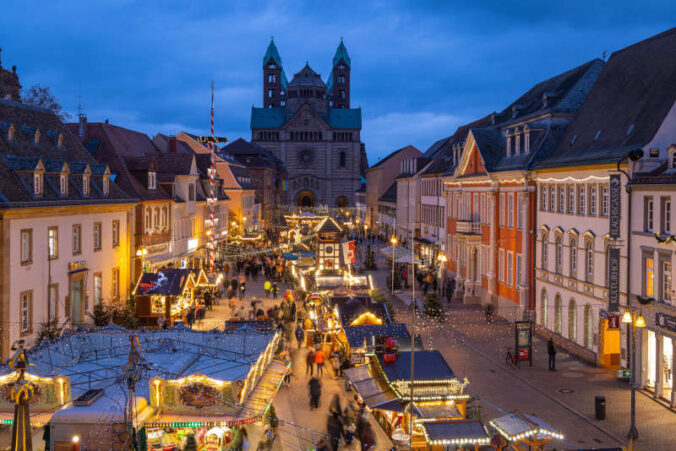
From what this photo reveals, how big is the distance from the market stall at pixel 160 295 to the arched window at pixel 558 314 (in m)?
16.0

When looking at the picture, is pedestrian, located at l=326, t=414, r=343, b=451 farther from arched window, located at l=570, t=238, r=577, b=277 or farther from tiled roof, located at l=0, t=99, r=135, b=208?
arched window, located at l=570, t=238, r=577, b=277

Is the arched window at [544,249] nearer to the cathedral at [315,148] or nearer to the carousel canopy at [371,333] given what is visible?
the carousel canopy at [371,333]

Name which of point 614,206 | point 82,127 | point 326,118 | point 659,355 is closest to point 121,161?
point 82,127

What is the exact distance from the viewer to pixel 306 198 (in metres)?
130

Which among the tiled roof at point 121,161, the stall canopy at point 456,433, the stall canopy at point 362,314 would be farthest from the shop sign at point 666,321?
the tiled roof at point 121,161

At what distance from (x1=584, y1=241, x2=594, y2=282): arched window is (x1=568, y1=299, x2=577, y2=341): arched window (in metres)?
1.64

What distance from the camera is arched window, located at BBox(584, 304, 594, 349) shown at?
2812 centimetres

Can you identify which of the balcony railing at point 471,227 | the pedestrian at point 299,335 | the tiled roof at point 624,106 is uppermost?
the tiled roof at point 624,106

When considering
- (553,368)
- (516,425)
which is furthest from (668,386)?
(516,425)

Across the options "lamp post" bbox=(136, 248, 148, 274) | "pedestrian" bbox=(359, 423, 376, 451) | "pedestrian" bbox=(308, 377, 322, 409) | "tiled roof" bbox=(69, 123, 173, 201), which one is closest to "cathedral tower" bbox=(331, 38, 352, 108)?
"tiled roof" bbox=(69, 123, 173, 201)

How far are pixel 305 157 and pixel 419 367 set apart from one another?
111m

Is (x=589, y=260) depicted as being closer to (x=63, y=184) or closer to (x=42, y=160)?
(x=63, y=184)

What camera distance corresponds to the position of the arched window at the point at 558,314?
31.3 meters

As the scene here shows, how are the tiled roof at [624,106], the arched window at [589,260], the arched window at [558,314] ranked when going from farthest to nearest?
the arched window at [558,314] < the arched window at [589,260] < the tiled roof at [624,106]
